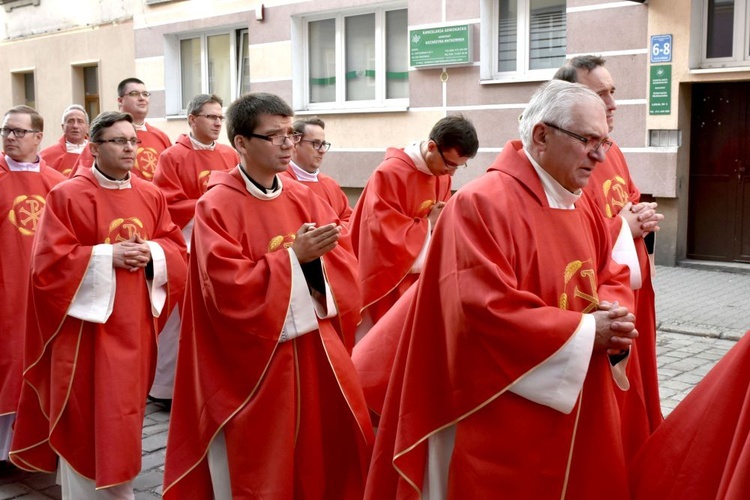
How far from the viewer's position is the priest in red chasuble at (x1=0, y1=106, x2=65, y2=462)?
6.27 metres

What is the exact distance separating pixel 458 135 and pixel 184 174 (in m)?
2.87

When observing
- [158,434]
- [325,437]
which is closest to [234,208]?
[325,437]

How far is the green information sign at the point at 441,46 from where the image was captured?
13.7 metres

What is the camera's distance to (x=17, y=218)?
638 cm

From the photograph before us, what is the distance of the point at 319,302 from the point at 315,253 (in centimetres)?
32

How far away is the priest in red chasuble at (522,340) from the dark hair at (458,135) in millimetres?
2401

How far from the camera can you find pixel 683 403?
3.27m

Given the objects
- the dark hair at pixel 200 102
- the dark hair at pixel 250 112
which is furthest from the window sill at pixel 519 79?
the dark hair at pixel 250 112

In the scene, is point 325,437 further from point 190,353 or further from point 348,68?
point 348,68

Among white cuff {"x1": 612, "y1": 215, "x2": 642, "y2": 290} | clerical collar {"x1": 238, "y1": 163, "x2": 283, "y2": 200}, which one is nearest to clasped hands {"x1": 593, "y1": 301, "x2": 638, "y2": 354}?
white cuff {"x1": 612, "y1": 215, "x2": 642, "y2": 290}

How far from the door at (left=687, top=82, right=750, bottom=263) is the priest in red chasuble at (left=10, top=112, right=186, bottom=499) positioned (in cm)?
867

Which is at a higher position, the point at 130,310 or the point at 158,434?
the point at 130,310

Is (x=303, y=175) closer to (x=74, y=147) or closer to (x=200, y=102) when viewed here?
(x=200, y=102)

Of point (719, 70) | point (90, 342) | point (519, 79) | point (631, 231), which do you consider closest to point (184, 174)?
point (90, 342)
